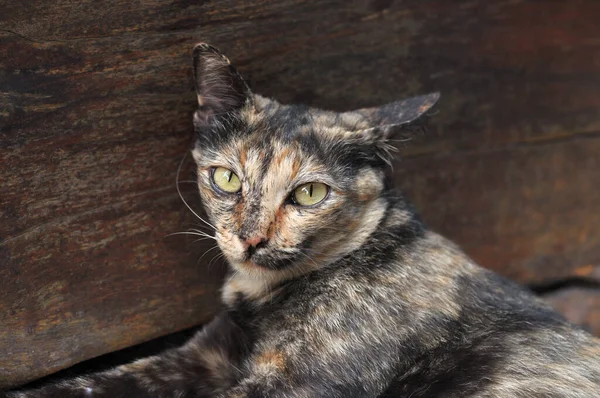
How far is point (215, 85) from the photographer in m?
2.82

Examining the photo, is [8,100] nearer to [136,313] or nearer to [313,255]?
[136,313]

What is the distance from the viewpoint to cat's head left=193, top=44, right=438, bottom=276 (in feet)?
8.71

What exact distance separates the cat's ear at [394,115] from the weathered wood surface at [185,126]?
20.1 inches

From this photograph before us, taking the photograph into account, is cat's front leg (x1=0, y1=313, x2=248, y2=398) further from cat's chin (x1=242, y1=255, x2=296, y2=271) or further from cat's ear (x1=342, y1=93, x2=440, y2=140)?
cat's ear (x1=342, y1=93, x2=440, y2=140)

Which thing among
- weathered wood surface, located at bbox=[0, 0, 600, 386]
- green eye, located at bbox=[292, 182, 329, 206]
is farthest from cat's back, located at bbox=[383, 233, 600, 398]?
weathered wood surface, located at bbox=[0, 0, 600, 386]

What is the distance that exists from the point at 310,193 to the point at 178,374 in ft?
3.20

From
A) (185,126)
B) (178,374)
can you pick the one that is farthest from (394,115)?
(178,374)

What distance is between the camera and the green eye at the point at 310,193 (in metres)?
2.71

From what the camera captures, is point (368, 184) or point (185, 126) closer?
point (368, 184)

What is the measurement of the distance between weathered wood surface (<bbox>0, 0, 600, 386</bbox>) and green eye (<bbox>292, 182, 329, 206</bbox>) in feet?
2.24

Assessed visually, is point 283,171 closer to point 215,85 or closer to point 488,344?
point 215,85

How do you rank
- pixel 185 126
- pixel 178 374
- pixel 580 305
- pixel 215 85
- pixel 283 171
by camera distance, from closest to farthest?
pixel 283 171 < pixel 215 85 < pixel 178 374 < pixel 185 126 < pixel 580 305

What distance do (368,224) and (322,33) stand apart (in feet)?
3.15

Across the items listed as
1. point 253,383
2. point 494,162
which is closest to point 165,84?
point 253,383
